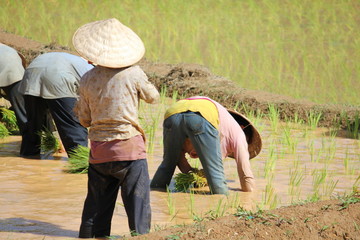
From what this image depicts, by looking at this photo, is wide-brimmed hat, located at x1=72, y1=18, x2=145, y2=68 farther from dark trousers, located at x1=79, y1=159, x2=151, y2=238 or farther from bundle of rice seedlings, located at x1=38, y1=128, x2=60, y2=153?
bundle of rice seedlings, located at x1=38, y1=128, x2=60, y2=153

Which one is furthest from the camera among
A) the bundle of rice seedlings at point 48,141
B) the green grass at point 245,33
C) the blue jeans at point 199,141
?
the green grass at point 245,33

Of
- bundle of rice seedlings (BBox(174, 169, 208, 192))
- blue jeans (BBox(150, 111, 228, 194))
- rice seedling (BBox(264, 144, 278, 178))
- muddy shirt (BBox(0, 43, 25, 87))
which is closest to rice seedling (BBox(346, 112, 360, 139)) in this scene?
rice seedling (BBox(264, 144, 278, 178))

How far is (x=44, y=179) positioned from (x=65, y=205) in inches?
38.0

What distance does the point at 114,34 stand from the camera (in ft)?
13.8

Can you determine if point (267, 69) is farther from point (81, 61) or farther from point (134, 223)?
point (134, 223)

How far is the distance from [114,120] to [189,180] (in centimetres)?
172

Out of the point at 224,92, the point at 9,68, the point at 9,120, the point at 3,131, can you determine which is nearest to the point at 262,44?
the point at 224,92

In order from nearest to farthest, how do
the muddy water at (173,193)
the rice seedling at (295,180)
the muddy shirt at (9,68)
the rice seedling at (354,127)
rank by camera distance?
the muddy water at (173,193), the rice seedling at (295,180), the muddy shirt at (9,68), the rice seedling at (354,127)

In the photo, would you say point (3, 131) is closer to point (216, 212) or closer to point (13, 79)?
point (13, 79)

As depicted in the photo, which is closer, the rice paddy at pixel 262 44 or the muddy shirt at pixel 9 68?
the muddy shirt at pixel 9 68

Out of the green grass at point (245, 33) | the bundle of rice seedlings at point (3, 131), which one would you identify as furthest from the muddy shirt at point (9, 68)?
the green grass at point (245, 33)

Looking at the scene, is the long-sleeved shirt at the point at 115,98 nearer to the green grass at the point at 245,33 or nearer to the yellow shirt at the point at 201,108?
the yellow shirt at the point at 201,108

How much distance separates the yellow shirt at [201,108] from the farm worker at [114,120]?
3.96 ft

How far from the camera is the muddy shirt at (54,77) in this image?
21.6ft
